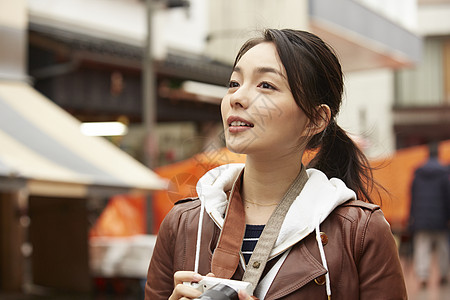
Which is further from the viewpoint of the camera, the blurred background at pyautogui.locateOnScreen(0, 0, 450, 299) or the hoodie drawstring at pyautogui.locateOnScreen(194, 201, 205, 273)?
the blurred background at pyautogui.locateOnScreen(0, 0, 450, 299)

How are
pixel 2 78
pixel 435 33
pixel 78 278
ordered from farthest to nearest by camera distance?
pixel 435 33, pixel 78 278, pixel 2 78

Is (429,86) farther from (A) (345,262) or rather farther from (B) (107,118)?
(A) (345,262)

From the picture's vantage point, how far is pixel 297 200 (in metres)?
2.04

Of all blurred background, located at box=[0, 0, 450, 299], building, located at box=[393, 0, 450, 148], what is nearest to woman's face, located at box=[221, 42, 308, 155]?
blurred background, located at box=[0, 0, 450, 299]

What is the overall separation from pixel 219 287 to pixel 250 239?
270mm

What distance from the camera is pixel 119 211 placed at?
1279 cm

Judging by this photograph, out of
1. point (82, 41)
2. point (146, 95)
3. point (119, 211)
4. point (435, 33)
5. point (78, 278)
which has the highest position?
point (435, 33)

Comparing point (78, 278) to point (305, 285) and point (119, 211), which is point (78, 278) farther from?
point (305, 285)

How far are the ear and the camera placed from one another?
1.66ft

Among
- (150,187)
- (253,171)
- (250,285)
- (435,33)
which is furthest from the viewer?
(435,33)

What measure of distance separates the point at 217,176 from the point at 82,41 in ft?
34.6

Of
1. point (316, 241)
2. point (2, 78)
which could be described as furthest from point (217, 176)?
point (2, 78)

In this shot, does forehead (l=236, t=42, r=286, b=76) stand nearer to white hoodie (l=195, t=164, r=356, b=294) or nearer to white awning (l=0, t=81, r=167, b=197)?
white hoodie (l=195, t=164, r=356, b=294)

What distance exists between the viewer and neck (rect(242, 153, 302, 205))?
210cm
